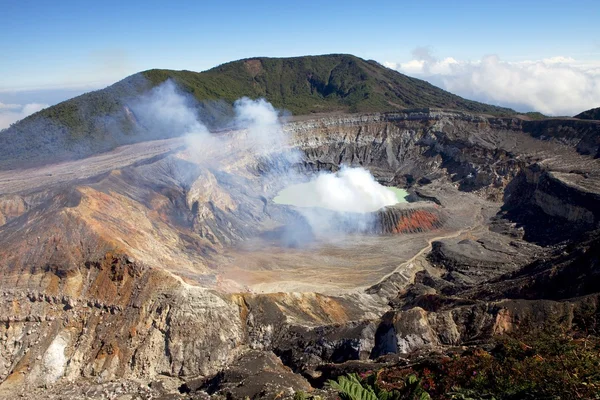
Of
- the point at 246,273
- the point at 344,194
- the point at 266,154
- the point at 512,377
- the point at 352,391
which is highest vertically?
the point at 266,154

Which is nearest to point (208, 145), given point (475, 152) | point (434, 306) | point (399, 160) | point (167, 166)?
point (167, 166)

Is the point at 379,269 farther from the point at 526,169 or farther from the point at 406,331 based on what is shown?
the point at 526,169

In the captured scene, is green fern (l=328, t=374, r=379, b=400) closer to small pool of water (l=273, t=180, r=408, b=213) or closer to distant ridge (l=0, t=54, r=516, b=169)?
small pool of water (l=273, t=180, r=408, b=213)

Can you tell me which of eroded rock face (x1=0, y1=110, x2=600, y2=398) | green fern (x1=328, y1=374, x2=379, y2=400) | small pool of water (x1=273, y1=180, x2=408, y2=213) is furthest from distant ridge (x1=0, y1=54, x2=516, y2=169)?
green fern (x1=328, y1=374, x2=379, y2=400)

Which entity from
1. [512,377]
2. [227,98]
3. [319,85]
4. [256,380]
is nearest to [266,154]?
[227,98]

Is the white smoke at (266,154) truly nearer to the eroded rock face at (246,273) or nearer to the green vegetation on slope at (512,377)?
the eroded rock face at (246,273)

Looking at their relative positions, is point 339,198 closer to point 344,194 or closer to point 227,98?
point 344,194
